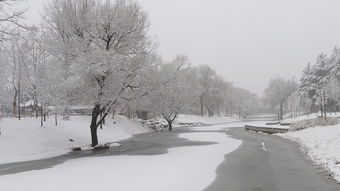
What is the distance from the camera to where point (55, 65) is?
2814 centimetres

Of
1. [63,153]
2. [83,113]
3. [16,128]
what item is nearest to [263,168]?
[63,153]

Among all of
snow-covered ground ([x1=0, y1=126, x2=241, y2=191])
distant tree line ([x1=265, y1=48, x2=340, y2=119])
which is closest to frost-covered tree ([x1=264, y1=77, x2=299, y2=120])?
distant tree line ([x1=265, y1=48, x2=340, y2=119])

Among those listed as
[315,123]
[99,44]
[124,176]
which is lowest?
[124,176]

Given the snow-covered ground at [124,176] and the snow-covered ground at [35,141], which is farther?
the snow-covered ground at [35,141]

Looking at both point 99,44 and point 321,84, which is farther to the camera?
point 321,84

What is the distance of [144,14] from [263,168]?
18160mm

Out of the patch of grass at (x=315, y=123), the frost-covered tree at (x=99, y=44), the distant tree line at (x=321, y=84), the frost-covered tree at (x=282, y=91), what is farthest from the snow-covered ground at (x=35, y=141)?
the frost-covered tree at (x=282, y=91)

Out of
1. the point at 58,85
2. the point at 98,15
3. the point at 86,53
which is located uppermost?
the point at 98,15

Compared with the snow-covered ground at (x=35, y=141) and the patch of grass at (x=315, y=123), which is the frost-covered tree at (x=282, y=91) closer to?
the patch of grass at (x=315, y=123)

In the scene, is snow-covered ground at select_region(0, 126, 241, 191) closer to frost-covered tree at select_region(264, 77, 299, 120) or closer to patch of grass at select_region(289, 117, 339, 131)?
patch of grass at select_region(289, 117, 339, 131)

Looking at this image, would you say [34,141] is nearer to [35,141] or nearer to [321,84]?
[35,141]

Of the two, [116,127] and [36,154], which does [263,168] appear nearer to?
[36,154]

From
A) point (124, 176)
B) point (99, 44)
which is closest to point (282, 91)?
point (99, 44)

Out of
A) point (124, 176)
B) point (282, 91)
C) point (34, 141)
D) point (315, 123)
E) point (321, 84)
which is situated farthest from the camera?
point (282, 91)
